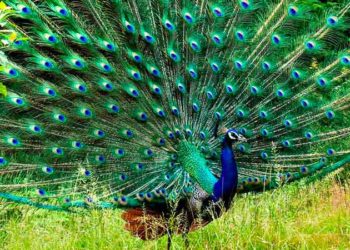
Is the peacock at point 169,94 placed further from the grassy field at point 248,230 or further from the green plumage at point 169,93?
the grassy field at point 248,230

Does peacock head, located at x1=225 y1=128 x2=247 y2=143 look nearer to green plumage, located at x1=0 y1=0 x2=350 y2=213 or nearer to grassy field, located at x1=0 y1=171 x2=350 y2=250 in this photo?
grassy field, located at x1=0 y1=171 x2=350 y2=250

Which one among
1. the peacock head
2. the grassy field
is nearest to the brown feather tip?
the grassy field

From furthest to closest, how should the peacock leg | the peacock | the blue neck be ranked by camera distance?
the peacock, the blue neck, the peacock leg

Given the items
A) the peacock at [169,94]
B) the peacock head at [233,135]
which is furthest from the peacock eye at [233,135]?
the peacock at [169,94]

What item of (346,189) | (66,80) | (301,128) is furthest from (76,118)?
(346,189)

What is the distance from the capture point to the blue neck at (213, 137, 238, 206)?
5430mm

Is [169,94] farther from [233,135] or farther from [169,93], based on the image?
[233,135]

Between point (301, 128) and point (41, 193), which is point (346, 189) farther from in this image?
point (41, 193)

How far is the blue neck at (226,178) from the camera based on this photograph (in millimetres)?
5430

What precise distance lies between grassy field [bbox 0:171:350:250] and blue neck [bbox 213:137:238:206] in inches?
5.5

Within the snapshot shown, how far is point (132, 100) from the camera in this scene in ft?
20.2

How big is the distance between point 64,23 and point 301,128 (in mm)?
2016

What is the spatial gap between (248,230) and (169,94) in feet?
4.98

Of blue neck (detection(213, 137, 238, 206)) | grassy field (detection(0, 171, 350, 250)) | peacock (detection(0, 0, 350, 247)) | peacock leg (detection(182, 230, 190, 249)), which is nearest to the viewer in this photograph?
grassy field (detection(0, 171, 350, 250))
